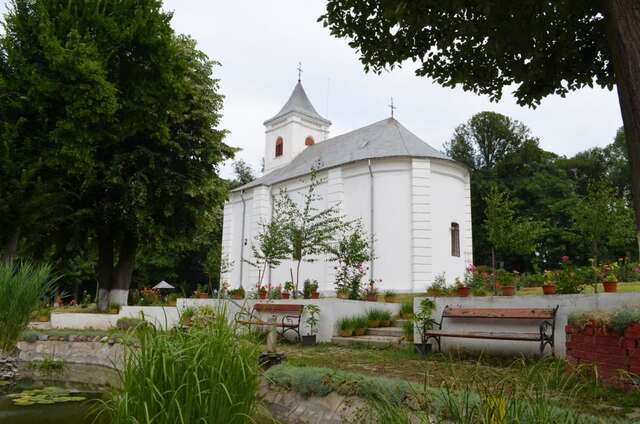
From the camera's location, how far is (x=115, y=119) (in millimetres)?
13633

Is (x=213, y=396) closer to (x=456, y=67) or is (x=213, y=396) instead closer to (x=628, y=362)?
(x=628, y=362)

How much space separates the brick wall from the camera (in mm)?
5219

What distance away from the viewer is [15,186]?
1205cm

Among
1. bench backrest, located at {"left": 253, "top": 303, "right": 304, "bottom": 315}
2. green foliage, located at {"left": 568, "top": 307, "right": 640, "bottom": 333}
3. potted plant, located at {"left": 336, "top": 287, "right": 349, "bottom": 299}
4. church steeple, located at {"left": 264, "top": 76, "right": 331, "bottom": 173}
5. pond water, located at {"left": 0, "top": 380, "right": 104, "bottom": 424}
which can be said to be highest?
church steeple, located at {"left": 264, "top": 76, "right": 331, "bottom": 173}

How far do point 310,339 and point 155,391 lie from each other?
26.3 ft

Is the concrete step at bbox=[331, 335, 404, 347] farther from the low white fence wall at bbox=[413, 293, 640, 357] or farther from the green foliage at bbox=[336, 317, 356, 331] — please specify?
the low white fence wall at bbox=[413, 293, 640, 357]

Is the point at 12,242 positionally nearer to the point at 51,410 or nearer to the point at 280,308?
the point at 280,308

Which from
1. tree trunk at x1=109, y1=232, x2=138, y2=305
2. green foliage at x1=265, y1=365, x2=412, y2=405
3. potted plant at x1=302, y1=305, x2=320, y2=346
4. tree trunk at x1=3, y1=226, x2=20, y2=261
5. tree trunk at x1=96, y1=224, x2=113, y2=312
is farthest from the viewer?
tree trunk at x1=109, y1=232, x2=138, y2=305

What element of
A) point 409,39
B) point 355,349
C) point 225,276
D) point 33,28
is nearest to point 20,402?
point 355,349

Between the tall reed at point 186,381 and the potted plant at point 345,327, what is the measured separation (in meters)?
7.71

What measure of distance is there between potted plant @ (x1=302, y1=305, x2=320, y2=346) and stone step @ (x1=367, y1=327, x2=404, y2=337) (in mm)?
1189

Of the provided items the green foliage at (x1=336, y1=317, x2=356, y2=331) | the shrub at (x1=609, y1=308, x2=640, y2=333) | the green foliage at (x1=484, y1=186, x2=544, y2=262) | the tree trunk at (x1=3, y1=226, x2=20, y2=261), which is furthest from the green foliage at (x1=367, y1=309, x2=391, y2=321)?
the tree trunk at (x1=3, y1=226, x2=20, y2=261)

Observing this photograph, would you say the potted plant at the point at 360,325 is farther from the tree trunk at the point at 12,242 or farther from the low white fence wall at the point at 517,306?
the tree trunk at the point at 12,242

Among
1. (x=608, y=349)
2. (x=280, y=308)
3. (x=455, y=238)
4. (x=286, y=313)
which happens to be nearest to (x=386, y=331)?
(x=286, y=313)
